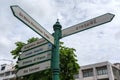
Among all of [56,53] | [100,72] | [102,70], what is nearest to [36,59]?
[56,53]

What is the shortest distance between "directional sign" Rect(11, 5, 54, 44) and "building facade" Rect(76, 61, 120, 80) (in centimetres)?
4282

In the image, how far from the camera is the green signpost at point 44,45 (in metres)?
5.05

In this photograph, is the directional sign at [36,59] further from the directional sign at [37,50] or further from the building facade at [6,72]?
the building facade at [6,72]

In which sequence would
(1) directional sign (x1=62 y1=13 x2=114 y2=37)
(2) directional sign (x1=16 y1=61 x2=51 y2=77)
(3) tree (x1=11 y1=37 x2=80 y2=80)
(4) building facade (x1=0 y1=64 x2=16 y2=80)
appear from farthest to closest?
1. (4) building facade (x1=0 y1=64 x2=16 y2=80)
2. (3) tree (x1=11 y1=37 x2=80 y2=80)
3. (2) directional sign (x1=16 y1=61 x2=51 y2=77)
4. (1) directional sign (x1=62 y1=13 x2=114 y2=37)

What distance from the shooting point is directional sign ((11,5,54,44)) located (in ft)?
15.6

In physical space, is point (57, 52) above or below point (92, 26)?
below

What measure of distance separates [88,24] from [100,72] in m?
44.2

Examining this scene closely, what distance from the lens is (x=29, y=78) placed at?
57.8 ft

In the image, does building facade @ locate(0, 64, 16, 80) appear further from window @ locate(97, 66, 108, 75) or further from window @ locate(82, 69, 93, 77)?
window @ locate(97, 66, 108, 75)

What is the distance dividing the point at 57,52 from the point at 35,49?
77 centimetres

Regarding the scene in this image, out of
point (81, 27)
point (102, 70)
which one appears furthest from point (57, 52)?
point (102, 70)

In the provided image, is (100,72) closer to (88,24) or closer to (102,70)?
(102,70)

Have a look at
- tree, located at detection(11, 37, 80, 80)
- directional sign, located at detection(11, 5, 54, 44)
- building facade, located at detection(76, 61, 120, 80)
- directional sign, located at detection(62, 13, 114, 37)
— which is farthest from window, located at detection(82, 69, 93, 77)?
directional sign, located at detection(11, 5, 54, 44)

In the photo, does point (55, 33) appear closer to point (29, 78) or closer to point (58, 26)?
point (58, 26)
